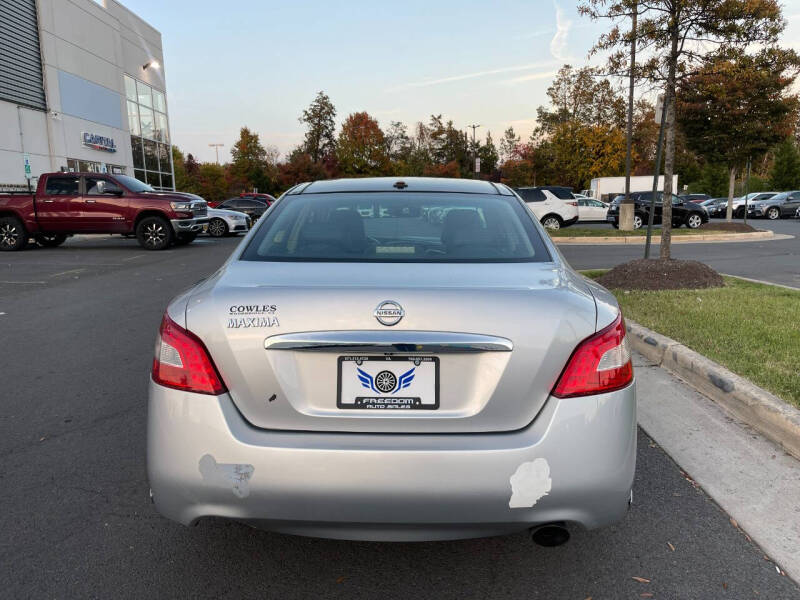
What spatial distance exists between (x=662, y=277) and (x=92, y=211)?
14.6 m

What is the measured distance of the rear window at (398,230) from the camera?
2689mm

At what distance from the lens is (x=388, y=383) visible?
207cm

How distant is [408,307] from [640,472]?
2.05 m

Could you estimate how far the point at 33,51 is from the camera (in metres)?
25.7

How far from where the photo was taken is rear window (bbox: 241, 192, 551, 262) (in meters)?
2.69

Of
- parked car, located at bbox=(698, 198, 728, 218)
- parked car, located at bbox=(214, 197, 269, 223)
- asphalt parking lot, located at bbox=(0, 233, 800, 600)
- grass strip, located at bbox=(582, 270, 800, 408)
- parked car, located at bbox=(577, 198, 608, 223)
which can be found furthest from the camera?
parked car, located at bbox=(698, 198, 728, 218)

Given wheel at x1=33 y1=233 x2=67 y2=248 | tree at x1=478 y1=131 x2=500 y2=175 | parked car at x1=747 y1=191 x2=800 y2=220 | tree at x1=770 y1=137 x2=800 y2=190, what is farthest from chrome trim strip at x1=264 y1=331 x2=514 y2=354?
tree at x1=478 y1=131 x2=500 y2=175

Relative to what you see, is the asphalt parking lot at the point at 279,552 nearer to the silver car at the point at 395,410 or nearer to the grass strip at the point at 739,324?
the silver car at the point at 395,410

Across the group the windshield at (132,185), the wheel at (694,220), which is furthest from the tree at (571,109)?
the windshield at (132,185)

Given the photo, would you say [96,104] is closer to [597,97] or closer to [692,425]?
[692,425]

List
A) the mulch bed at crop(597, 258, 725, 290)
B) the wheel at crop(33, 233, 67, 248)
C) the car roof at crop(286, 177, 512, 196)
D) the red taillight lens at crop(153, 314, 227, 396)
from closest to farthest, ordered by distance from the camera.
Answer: the red taillight lens at crop(153, 314, 227, 396), the car roof at crop(286, 177, 512, 196), the mulch bed at crop(597, 258, 725, 290), the wheel at crop(33, 233, 67, 248)

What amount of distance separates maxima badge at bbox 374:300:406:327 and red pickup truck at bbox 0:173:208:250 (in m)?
16.2

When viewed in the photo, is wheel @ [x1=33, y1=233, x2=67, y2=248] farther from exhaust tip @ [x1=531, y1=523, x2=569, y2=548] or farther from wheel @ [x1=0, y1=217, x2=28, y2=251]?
exhaust tip @ [x1=531, y1=523, x2=569, y2=548]

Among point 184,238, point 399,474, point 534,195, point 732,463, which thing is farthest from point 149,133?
point 399,474
